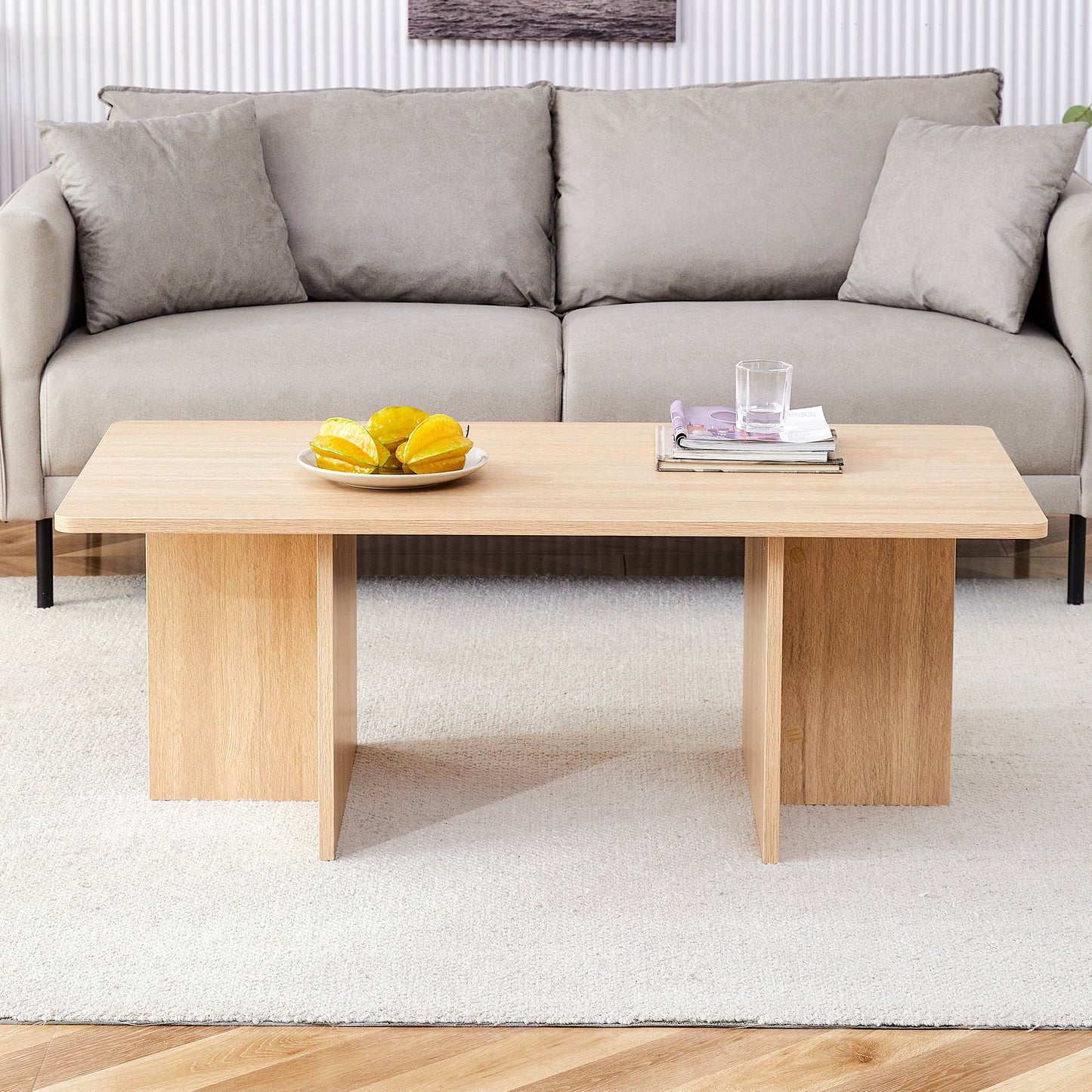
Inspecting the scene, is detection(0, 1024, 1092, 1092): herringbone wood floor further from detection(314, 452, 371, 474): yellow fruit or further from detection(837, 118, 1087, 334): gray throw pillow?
detection(837, 118, 1087, 334): gray throw pillow

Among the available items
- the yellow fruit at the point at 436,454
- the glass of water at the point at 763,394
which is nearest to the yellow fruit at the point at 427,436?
the yellow fruit at the point at 436,454

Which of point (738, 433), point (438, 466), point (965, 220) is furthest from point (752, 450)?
point (965, 220)

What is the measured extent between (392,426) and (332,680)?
305 millimetres

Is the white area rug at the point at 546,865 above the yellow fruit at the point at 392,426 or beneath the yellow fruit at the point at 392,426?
beneath

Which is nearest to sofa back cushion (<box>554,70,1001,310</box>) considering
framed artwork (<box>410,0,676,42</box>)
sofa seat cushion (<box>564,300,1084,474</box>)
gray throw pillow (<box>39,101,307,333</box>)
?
sofa seat cushion (<box>564,300,1084,474</box>)

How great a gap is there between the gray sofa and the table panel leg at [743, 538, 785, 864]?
86cm

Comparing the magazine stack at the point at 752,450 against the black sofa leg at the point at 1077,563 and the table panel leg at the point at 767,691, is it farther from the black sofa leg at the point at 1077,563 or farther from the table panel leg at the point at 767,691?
the black sofa leg at the point at 1077,563

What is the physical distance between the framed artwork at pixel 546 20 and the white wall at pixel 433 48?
0.13 feet

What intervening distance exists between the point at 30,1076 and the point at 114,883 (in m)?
0.34

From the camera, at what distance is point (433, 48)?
3.80 m

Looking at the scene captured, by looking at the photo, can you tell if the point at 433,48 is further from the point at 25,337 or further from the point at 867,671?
the point at 867,671

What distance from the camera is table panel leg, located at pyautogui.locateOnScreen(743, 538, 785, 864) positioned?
5.27 ft

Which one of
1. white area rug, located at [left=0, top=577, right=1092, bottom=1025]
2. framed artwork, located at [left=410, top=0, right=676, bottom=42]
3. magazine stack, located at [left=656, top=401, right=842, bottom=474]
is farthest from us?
framed artwork, located at [left=410, top=0, right=676, bottom=42]

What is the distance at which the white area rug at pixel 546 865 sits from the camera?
1400mm
